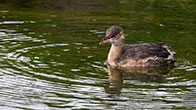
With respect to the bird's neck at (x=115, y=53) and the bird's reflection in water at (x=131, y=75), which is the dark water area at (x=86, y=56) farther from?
the bird's neck at (x=115, y=53)

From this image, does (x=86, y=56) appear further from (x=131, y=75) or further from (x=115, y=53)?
(x=131, y=75)

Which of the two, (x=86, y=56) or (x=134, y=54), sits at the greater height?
(x=134, y=54)

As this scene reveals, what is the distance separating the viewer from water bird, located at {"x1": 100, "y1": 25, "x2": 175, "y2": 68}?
14.5 meters

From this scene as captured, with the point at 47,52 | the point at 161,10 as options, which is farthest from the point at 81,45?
the point at 161,10

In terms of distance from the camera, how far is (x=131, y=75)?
44.2ft

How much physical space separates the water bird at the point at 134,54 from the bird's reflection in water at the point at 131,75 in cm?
22

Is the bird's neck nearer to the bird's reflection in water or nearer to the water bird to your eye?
the water bird

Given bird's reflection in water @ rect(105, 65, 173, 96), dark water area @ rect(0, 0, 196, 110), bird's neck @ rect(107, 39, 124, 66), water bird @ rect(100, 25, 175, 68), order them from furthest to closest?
bird's neck @ rect(107, 39, 124, 66)
water bird @ rect(100, 25, 175, 68)
bird's reflection in water @ rect(105, 65, 173, 96)
dark water area @ rect(0, 0, 196, 110)

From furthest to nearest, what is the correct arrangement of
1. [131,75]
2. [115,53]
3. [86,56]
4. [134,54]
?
[86,56], [115,53], [134,54], [131,75]

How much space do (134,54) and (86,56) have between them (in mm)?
1495

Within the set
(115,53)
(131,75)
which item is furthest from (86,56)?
(131,75)

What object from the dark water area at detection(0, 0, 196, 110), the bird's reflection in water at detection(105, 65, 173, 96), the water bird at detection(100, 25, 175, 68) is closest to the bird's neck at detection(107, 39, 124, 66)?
the water bird at detection(100, 25, 175, 68)

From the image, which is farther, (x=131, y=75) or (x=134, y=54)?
(x=134, y=54)

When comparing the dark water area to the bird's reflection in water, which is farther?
the bird's reflection in water
